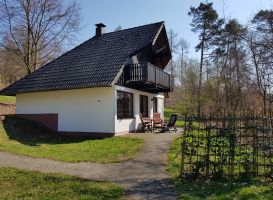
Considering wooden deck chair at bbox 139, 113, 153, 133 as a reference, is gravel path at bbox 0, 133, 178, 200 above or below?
below

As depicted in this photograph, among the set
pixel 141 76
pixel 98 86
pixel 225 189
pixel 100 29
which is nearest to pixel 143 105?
pixel 141 76

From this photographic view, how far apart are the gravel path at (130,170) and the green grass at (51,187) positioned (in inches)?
18.0

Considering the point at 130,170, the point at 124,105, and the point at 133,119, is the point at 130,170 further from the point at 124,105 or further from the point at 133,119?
the point at 133,119

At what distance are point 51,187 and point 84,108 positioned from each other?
34.1ft

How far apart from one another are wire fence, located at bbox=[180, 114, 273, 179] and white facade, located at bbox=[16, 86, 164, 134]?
8713 millimetres

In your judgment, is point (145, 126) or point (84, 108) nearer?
point (84, 108)

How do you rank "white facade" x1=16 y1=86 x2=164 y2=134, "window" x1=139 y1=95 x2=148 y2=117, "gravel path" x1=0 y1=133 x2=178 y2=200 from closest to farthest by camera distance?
"gravel path" x1=0 y1=133 x2=178 y2=200 → "white facade" x1=16 y1=86 x2=164 y2=134 → "window" x1=139 y1=95 x2=148 y2=117

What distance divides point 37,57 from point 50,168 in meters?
23.1

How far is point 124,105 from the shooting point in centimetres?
1844

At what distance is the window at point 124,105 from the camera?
1779 centimetres

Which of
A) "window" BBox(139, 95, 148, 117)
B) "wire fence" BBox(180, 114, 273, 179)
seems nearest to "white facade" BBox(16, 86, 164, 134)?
"window" BBox(139, 95, 148, 117)

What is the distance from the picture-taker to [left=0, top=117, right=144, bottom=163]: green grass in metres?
11.3

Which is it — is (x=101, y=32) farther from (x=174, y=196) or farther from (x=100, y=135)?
(x=174, y=196)

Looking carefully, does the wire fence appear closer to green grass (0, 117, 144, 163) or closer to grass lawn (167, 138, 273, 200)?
grass lawn (167, 138, 273, 200)
